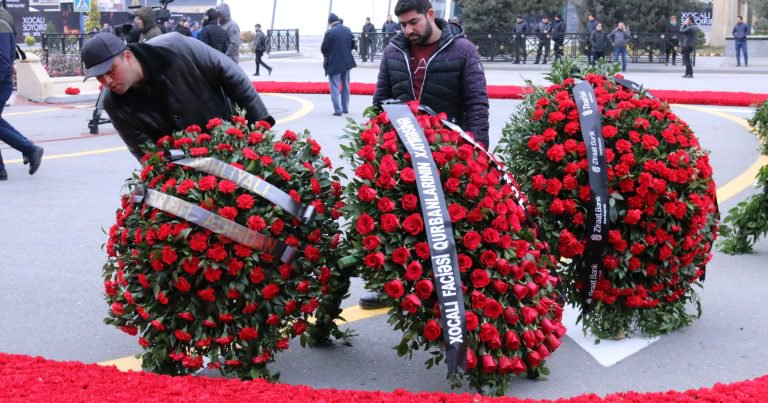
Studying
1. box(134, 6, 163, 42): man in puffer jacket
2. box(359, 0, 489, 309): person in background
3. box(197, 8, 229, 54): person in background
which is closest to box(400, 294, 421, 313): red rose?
box(359, 0, 489, 309): person in background

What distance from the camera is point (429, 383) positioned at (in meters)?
4.55

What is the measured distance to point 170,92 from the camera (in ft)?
16.0

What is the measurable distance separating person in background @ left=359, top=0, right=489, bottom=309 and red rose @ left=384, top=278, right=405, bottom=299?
1.51 metres

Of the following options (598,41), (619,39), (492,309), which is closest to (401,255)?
(492,309)

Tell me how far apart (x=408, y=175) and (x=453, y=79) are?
1.61 m

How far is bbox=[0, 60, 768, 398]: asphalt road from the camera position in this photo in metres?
4.65

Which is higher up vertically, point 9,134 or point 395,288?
point 9,134

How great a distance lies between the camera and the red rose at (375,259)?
4.14m

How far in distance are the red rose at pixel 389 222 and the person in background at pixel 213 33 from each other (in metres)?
13.4

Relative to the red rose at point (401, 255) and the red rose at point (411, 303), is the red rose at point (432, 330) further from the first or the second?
the red rose at point (401, 255)

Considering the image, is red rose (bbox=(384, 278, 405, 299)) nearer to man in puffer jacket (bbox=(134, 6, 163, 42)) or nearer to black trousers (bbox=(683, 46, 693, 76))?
man in puffer jacket (bbox=(134, 6, 163, 42))

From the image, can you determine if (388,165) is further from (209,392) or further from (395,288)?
(209,392)

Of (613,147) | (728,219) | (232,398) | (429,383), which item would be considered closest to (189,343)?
(232,398)

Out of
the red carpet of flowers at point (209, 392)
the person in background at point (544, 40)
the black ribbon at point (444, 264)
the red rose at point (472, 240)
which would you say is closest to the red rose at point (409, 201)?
the black ribbon at point (444, 264)
